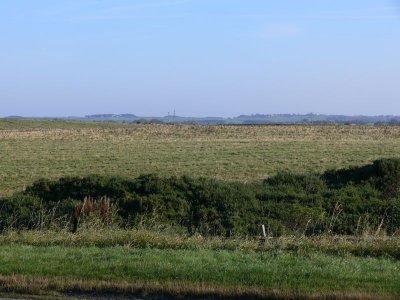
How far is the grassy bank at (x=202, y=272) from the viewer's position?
7824 millimetres

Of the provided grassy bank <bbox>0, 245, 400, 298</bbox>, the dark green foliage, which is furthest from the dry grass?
the dark green foliage

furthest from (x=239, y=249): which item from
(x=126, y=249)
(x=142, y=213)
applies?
(x=142, y=213)

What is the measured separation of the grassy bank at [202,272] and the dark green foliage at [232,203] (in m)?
4.05

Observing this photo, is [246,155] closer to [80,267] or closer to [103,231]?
[103,231]

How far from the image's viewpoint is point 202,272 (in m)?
8.57

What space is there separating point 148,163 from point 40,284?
3067 centimetres

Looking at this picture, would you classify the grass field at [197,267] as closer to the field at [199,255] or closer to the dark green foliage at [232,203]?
the field at [199,255]

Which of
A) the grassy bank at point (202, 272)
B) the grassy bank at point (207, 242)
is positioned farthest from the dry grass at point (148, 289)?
the grassy bank at point (207, 242)

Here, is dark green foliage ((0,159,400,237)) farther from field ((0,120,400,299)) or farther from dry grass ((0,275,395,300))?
dry grass ((0,275,395,300))

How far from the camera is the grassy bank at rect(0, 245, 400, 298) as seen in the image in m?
7.82

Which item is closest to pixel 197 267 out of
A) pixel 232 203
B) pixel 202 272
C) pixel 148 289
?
pixel 202 272

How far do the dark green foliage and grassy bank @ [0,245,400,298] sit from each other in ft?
13.3

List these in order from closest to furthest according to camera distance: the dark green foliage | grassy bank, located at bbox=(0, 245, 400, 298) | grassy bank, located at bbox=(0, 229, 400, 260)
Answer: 1. grassy bank, located at bbox=(0, 245, 400, 298)
2. grassy bank, located at bbox=(0, 229, 400, 260)
3. the dark green foliage

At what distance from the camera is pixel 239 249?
1055 centimetres
